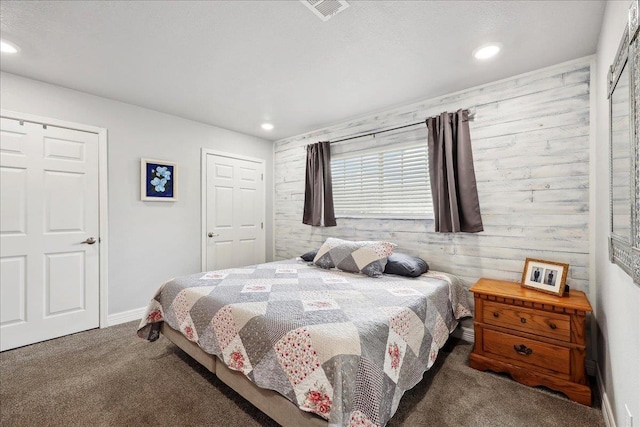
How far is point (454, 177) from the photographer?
8.90 feet

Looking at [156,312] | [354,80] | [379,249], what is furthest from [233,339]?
[354,80]

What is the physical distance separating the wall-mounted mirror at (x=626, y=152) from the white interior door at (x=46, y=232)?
4.08 metres

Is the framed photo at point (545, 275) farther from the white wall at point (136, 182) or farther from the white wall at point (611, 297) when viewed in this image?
the white wall at point (136, 182)

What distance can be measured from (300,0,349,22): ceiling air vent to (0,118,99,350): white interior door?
2.76 m

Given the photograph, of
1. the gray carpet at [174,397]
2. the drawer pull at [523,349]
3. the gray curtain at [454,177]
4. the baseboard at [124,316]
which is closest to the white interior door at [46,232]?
the baseboard at [124,316]

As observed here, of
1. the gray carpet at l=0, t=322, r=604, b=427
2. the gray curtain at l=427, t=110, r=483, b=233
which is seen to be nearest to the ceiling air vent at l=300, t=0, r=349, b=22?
the gray curtain at l=427, t=110, r=483, b=233

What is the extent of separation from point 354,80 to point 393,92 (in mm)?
493

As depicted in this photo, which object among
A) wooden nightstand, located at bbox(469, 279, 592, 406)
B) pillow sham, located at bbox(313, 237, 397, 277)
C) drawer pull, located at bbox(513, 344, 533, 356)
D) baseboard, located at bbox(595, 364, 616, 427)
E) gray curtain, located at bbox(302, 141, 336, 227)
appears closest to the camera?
baseboard, located at bbox(595, 364, 616, 427)

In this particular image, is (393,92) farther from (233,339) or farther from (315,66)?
(233,339)

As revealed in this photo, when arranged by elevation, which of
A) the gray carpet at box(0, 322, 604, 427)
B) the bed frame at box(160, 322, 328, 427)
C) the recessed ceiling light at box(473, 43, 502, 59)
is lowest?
the gray carpet at box(0, 322, 604, 427)

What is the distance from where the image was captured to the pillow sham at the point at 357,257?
270cm

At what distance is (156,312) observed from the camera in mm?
2418

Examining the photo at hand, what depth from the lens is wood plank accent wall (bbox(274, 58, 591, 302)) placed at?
7.30 ft

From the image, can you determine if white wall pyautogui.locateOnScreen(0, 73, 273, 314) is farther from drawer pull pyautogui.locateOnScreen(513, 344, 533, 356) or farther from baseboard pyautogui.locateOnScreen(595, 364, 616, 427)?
baseboard pyautogui.locateOnScreen(595, 364, 616, 427)
